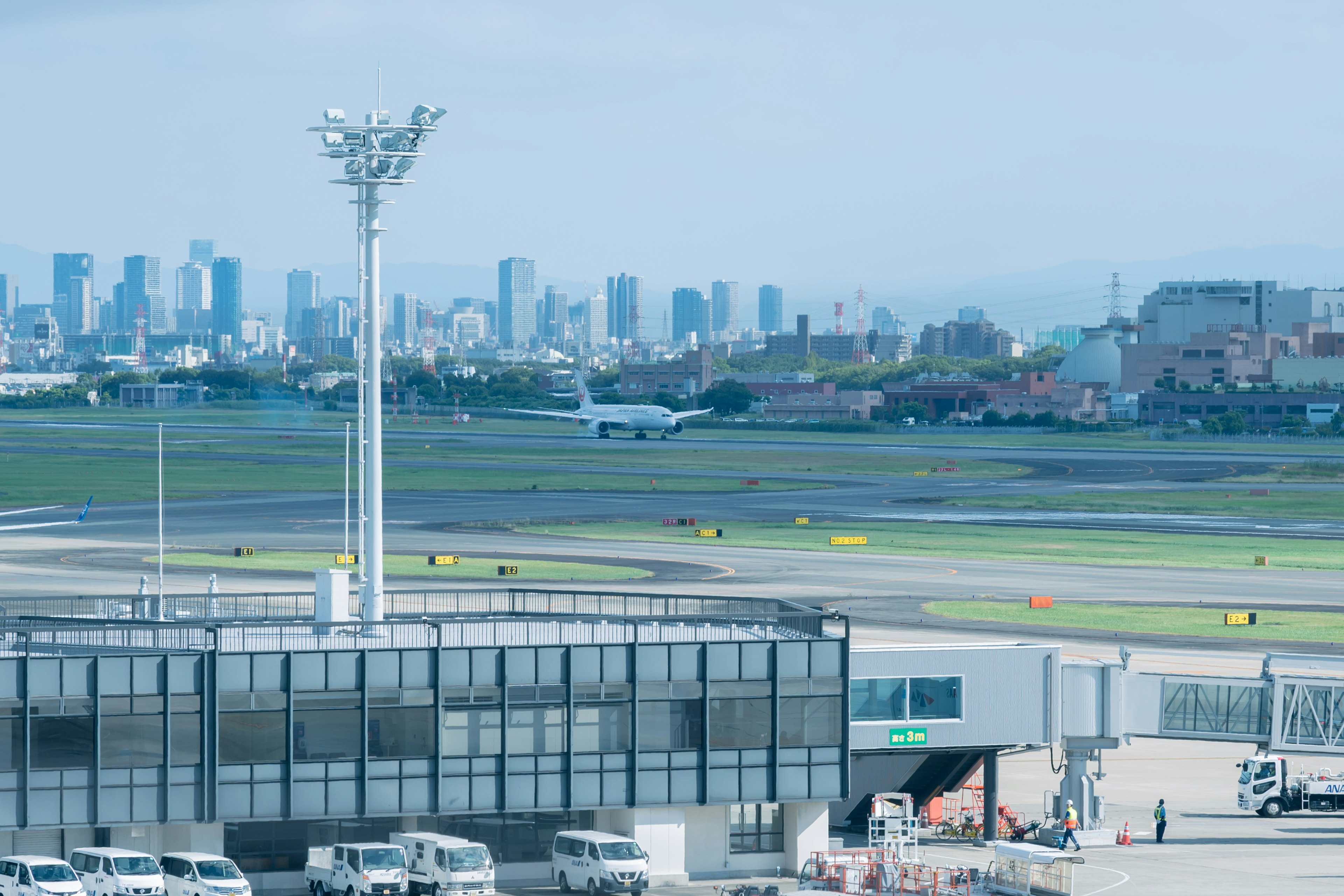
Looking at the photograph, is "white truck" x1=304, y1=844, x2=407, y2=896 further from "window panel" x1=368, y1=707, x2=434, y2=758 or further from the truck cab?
the truck cab

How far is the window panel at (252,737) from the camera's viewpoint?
4297 cm

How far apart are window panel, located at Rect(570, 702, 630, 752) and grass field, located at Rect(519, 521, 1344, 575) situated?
70844 mm

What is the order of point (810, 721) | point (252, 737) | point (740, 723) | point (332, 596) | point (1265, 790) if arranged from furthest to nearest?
point (1265, 790), point (332, 596), point (810, 721), point (740, 723), point (252, 737)

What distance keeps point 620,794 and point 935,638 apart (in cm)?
3776

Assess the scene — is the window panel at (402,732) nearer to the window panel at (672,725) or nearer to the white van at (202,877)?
the white van at (202,877)

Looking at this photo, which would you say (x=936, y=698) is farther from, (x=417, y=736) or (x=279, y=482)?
(x=279, y=482)

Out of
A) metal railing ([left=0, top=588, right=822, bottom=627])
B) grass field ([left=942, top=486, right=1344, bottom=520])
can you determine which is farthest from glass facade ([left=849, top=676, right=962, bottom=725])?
grass field ([left=942, top=486, right=1344, bottom=520])

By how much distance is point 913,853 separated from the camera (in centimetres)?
4972

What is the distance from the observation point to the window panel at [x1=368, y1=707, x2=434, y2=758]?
44062 millimetres

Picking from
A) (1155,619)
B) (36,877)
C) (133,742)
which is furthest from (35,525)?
(36,877)

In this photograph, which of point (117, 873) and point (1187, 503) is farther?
point (1187, 503)

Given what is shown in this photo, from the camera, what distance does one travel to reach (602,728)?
1807 inches

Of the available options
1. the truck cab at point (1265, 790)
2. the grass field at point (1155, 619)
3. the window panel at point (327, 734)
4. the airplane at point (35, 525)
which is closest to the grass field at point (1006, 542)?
the grass field at point (1155, 619)

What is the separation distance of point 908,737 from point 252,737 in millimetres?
19460
